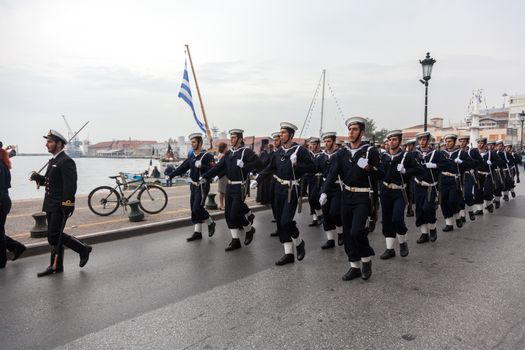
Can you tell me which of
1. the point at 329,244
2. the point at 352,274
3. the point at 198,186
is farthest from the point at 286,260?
the point at 198,186

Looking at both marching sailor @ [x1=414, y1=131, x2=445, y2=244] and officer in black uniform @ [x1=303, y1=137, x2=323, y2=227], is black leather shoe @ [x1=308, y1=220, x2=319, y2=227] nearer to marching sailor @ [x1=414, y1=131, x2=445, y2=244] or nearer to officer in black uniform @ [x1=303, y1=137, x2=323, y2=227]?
officer in black uniform @ [x1=303, y1=137, x2=323, y2=227]

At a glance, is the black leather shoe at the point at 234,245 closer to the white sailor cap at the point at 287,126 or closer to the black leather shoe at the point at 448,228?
the white sailor cap at the point at 287,126

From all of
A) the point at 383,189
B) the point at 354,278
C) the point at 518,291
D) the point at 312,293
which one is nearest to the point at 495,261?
the point at 518,291

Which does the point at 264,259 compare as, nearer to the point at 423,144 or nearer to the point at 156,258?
the point at 156,258

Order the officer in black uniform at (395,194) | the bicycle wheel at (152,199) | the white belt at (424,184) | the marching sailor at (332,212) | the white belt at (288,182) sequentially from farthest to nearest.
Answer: the bicycle wheel at (152,199), the white belt at (424,184), the marching sailor at (332,212), the officer in black uniform at (395,194), the white belt at (288,182)

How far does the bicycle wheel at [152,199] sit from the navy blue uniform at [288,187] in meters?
4.66

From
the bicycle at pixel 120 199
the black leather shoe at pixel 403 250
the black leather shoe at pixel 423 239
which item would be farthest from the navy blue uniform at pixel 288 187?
the bicycle at pixel 120 199

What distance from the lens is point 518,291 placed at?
4.49 metres

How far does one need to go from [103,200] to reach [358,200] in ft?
22.6

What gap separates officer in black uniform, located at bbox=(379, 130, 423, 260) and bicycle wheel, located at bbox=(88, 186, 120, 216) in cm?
674

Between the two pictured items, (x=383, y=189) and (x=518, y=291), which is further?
(x=383, y=189)

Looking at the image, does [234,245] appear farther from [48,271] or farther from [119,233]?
[48,271]

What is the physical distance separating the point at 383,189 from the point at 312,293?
2.66m

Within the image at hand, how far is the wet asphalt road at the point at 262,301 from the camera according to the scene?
3.40 metres
